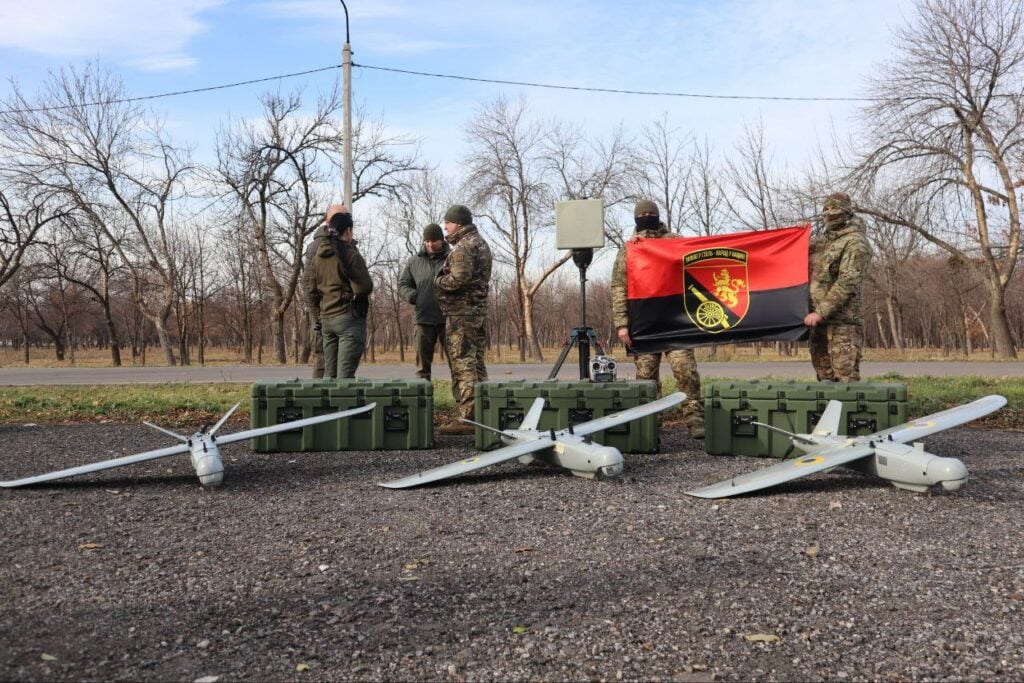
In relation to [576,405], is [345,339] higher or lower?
higher

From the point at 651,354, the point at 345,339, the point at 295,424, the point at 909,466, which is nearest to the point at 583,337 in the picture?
the point at 651,354

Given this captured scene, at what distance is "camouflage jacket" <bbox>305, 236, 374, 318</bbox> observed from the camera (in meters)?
8.05

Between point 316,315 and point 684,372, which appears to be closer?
point 684,372

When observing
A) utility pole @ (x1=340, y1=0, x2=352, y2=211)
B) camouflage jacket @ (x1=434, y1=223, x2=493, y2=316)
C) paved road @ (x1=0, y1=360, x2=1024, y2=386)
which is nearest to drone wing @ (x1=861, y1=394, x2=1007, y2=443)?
camouflage jacket @ (x1=434, y1=223, x2=493, y2=316)

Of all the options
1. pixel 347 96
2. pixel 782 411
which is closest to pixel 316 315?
pixel 782 411

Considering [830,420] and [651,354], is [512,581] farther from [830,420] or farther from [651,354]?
[651,354]

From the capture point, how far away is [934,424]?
19.2ft

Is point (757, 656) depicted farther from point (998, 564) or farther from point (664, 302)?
point (664, 302)

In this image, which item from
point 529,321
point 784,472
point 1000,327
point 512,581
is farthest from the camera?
point 529,321

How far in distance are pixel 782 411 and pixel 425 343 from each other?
4106mm

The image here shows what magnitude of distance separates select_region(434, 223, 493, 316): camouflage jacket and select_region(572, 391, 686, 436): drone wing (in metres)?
2.01

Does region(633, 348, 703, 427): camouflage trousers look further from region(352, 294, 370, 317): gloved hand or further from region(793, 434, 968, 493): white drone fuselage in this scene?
region(352, 294, 370, 317): gloved hand

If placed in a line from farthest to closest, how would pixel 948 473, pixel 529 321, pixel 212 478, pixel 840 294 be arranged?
pixel 529 321 → pixel 840 294 → pixel 212 478 → pixel 948 473

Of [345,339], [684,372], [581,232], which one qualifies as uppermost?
[581,232]
